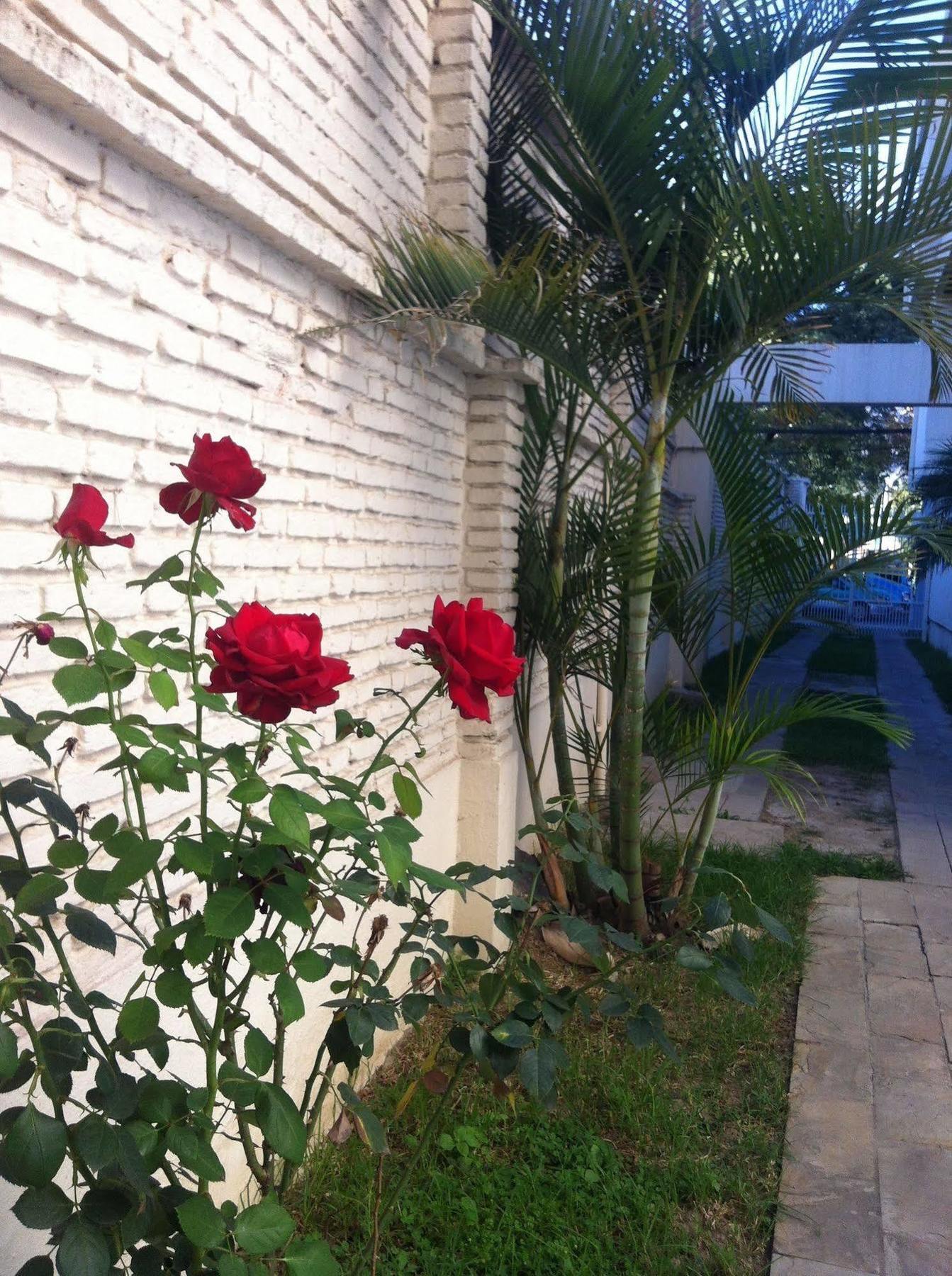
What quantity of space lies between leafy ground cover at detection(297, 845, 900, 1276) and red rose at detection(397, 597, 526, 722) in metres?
0.96

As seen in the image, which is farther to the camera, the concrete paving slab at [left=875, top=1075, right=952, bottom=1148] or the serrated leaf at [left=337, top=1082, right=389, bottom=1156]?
the concrete paving slab at [left=875, top=1075, right=952, bottom=1148]

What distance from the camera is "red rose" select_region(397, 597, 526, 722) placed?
48.9 inches

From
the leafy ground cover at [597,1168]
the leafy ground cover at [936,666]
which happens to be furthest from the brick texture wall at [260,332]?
the leafy ground cover at [936,666]

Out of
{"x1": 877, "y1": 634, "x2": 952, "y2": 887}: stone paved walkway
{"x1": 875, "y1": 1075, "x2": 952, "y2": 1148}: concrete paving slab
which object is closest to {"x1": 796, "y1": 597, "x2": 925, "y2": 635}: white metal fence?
{"x1": 877, "y1": 634, "x2": 952, "y2": 887}: stone paved walkway

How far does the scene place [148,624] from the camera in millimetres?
1856

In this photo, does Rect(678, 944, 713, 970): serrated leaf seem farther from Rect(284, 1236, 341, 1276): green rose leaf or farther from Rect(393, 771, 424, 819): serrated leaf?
Rect(284, 1236, 341, 1276): green rose leaf

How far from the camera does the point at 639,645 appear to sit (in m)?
3.42

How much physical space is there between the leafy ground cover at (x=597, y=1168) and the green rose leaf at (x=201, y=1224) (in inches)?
28.2

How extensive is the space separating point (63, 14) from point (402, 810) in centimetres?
126

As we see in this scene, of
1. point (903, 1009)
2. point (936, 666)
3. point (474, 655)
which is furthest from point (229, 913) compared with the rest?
point (936, 666)

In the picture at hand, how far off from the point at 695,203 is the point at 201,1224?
302 centimetres

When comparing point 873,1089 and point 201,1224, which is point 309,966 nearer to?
point 201,1224

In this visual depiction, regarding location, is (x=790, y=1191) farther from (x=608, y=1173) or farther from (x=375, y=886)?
(x=375, y=886)


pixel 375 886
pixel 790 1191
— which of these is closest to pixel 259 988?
pixel 375 886
